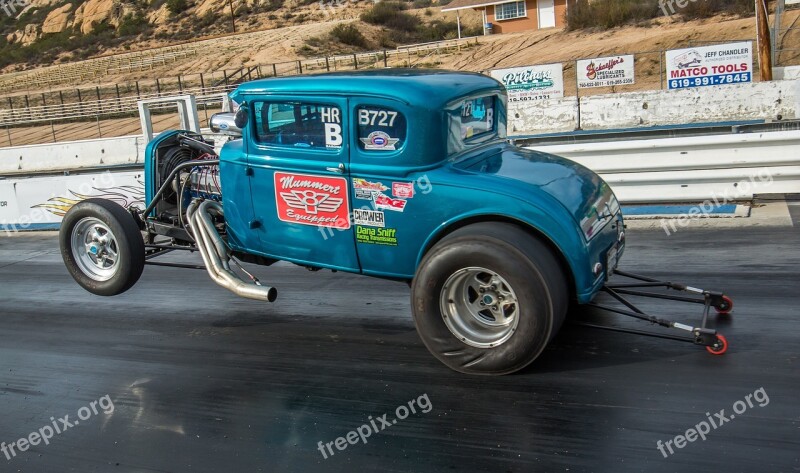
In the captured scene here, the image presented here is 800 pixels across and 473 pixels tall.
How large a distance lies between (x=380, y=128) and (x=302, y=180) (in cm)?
75

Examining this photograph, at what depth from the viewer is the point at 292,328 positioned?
20.2 ft

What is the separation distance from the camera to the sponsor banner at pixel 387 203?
5.03 meters

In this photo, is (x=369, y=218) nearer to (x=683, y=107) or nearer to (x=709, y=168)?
(x=709, y=168)

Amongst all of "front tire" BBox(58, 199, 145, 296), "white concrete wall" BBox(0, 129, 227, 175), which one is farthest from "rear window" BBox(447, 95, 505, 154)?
"white concrete wall" BBox(0, 129, 227, 175)

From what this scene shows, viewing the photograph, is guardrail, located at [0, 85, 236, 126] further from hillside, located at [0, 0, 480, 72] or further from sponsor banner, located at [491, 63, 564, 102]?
hillside, located at [0, 0, 480, 72]

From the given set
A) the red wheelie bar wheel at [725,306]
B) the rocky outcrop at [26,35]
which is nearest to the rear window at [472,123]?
the red wheelie bar wheel at [725,306]

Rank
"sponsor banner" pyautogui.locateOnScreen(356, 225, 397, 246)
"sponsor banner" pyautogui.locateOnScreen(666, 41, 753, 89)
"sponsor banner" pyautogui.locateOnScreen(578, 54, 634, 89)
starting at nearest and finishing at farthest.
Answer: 1. "sponsor banner" pyautogui.locateOnScreen(356, 225, 397, 246)
2. "sponsor banner" pyautogui.locateOnScreen(666, 41, 753, 89)
3. "sponsor banner" pyautogui.locateOnScreen(578, 54, 634, 89)

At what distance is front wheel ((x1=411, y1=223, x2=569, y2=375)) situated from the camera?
14.8 ft

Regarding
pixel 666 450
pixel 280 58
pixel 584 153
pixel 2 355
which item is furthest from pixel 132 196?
pixel 280 58

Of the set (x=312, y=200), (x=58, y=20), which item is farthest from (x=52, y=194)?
(x=58, y=20)

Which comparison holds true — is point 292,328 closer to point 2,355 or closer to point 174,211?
point 174,211

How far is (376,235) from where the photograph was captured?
5168 millimetres

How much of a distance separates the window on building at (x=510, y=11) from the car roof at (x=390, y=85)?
45.1 m

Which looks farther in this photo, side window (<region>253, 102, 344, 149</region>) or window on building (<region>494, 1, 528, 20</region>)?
window on building (<region>494, 1, 528, 20</region>)
